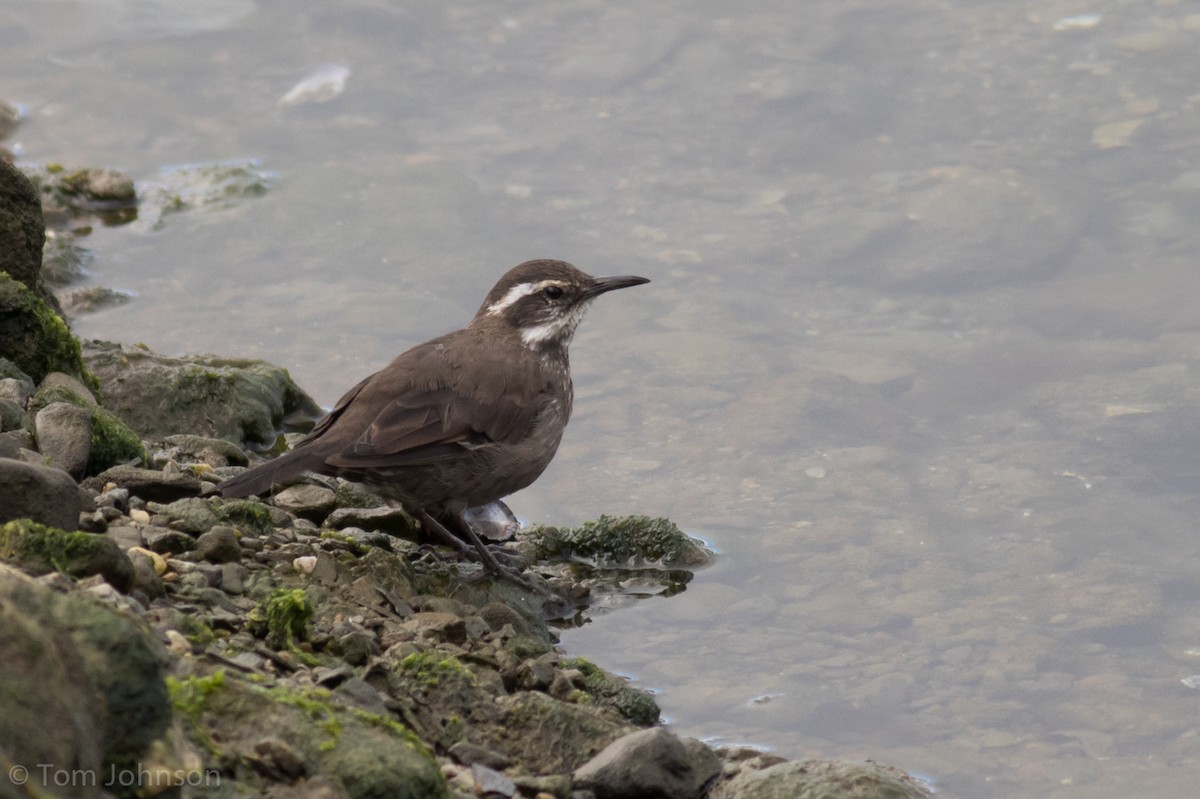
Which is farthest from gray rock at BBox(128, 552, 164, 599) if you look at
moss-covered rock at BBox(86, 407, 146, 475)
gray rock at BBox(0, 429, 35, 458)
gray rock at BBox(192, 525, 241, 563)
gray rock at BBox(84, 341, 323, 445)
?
gray rock at BBox(84, 341, 323, 445)

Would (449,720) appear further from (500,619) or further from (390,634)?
(500,619)

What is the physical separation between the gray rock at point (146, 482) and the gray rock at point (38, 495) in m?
1.47

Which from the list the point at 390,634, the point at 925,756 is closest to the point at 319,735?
the point at 390,634

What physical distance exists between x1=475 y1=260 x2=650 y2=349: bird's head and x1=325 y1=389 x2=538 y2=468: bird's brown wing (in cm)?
87

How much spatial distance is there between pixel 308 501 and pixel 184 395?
1777 millimetres

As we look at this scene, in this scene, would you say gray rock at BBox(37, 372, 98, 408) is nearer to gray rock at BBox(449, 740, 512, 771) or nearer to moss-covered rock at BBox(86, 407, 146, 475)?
moss-covered rock at BBox(86, 407, 146, 475)

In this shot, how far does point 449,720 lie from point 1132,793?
11.6ft

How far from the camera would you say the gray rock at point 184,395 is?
927 cm

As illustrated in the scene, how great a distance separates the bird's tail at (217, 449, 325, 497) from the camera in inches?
269

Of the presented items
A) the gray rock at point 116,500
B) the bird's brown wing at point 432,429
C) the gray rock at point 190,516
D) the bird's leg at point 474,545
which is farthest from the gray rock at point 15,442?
the bird's leg at point 474,545

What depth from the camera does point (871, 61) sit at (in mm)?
15023

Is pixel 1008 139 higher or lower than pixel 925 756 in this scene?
higher

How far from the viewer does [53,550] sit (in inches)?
186

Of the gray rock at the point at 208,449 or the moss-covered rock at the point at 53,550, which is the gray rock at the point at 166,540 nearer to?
the moss-covered rock at the point at 53,550
